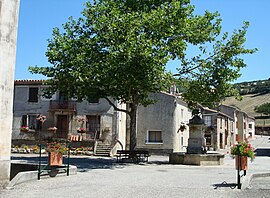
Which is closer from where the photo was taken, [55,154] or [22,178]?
[22,178]

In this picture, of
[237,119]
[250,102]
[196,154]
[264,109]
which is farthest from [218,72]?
[250,102]

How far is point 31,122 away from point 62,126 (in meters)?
3.20

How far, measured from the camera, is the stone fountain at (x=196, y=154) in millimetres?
23023

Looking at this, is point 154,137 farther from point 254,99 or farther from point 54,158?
point 254,99

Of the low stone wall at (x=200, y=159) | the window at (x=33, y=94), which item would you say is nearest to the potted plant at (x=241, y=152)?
the low stone wall at (x=200, y=159)

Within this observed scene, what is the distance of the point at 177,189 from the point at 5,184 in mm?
5243

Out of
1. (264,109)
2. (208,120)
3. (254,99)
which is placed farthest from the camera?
(254,99)

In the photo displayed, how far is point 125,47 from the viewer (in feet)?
63.7

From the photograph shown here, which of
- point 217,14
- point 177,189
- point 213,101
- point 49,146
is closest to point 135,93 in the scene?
point 213,101

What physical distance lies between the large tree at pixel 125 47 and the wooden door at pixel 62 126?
1136 cm

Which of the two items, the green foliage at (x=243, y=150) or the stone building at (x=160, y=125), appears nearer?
the green foliage at (x=243, y=150)

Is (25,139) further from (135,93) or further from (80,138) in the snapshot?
(135,93)

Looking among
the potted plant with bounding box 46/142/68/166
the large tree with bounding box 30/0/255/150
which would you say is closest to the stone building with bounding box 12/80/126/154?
the large tree with bounding box 30/0/255/150

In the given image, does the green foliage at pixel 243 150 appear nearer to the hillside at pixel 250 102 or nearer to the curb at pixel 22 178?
the curb at pixel 22 178
